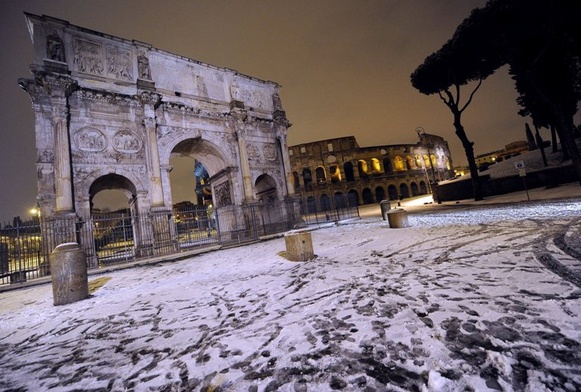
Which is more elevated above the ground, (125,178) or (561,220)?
(125,178)

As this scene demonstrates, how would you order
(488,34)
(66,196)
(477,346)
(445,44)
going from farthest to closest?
(445,44), (488,34), (66,196), (477,346)

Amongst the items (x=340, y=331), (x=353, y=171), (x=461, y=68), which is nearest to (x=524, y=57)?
(x=461, y=68)

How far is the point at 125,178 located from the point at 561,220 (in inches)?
669

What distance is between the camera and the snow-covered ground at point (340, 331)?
171 cm

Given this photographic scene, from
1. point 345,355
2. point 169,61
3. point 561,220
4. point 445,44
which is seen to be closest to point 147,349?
point 345,355

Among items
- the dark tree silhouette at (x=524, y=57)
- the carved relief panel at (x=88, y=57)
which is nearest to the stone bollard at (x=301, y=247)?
the dark tree silhouette at (x=524, y=57)

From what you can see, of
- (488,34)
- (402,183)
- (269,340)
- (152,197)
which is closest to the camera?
(269,340)

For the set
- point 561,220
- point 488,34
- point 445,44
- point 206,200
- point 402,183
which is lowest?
point 561,220

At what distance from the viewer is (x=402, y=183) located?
144ft

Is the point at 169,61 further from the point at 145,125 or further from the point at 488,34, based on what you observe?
the point at 488,34

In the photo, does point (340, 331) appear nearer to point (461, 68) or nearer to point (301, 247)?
point (301, 247)

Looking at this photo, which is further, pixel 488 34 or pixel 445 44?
pixel 445 44

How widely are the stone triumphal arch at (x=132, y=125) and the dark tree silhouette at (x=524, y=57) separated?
13725 mm

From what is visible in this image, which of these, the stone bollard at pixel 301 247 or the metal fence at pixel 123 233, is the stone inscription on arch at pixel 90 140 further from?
the stone bollard at pixel 301 247
